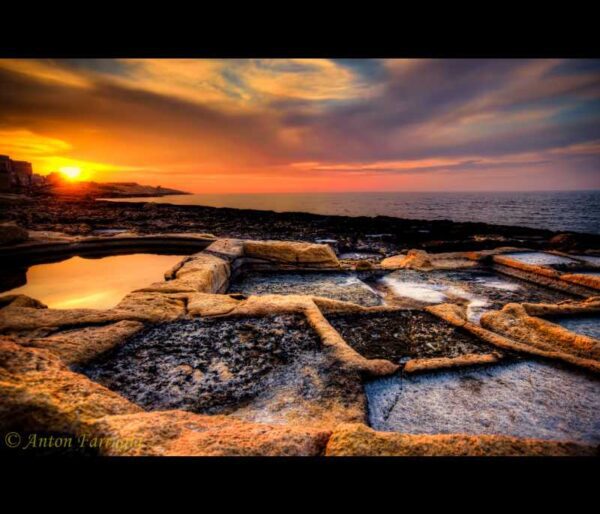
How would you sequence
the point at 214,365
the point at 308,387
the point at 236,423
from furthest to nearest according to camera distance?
the point at 214,365 → the point at 308,387 → the point at 236,423

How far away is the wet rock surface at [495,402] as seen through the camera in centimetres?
191

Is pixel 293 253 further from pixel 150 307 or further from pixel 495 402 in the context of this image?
pixel 495 402

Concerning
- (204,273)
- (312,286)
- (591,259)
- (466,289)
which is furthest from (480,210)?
(204,273)

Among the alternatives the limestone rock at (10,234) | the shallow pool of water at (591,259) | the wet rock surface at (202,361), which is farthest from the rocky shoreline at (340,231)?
the wet rock surface at (202,361)

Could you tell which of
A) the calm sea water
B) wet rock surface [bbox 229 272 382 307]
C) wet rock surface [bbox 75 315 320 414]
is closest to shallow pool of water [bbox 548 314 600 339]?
wet rock surface [bbox 229 272 382 307]

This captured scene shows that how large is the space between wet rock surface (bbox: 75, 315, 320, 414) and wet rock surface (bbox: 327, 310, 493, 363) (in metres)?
0.54

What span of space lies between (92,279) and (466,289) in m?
6.79

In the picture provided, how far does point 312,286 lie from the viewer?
17.9ft

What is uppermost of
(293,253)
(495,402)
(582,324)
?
(293,253)

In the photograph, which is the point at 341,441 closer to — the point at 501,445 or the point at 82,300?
the point at 501,445

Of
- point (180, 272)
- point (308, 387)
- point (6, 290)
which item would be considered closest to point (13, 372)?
point (308, 387)
